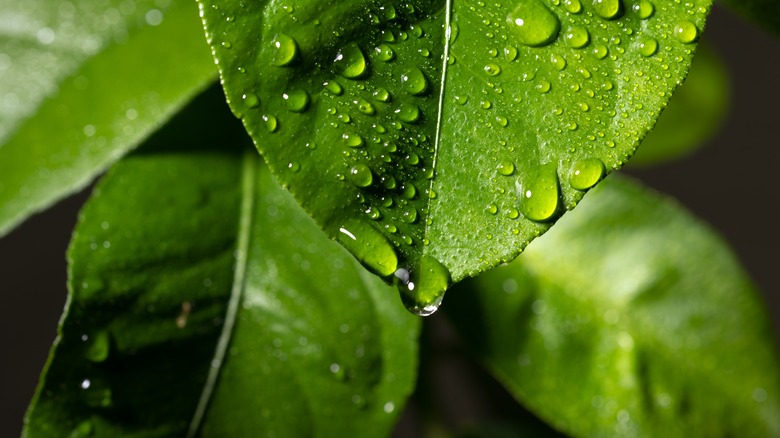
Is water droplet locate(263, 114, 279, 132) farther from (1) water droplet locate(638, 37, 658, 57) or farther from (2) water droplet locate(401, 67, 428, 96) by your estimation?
(1) water droplet locate(638, 37, 658, 57)

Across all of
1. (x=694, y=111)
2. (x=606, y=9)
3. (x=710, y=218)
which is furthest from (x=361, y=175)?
(x=710, y=218)

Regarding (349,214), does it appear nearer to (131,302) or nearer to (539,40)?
(539,40)

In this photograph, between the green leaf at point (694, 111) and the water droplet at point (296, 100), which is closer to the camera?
the water droplet at point (296, 100)

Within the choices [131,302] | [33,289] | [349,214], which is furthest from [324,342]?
[33,289]

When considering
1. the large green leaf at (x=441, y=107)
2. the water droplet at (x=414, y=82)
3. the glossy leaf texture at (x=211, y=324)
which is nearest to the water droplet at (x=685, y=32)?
the large green leaf at (x=441, y=107)

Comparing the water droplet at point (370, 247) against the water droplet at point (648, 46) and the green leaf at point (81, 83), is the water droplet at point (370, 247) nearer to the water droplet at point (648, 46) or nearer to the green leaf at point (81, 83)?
the water droplet at point (648, 46)

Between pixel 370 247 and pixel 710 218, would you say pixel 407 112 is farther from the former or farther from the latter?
pixel 710 218
